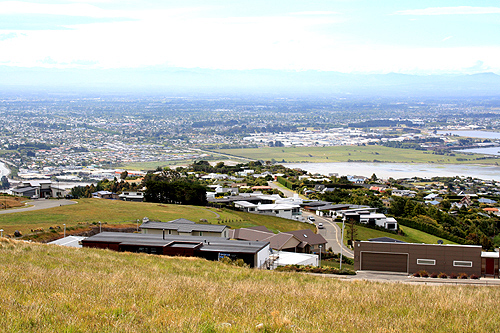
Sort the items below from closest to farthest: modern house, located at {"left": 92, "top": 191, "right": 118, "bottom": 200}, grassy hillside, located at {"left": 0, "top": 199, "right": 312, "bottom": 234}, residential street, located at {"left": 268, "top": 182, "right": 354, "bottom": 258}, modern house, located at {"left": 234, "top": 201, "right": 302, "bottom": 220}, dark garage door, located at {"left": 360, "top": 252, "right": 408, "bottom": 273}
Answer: dark garage door, located at {"left": 360, "top": 252, "right": 408, "bottom": 273}
grassy hillside, located at {"left": 0, "top": 199, "right": 312, "bottom": 234}
residential street, located at {"left": 268, "top": 182, "right": 354, "bottom": 258}
modern house, located at {"left": 234, "top": 201, "right": 302, "bottom": 220}
modern house, located at {"left": 92, "top": 191, "right": 118, "bottom": 200}

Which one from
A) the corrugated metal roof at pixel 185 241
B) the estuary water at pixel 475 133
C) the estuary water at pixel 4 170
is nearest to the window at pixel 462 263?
the corrugated metal roof at pixel 185 241

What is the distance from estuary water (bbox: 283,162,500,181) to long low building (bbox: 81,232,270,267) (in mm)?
56193

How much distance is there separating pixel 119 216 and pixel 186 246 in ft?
38.5

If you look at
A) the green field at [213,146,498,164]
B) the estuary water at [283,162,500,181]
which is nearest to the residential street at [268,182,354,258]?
the estuary water at [283,162,500,181]

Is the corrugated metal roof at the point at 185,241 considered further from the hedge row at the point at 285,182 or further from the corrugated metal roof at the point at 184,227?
the hedge row at the point at 285,182

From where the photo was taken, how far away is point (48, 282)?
841 centimetres

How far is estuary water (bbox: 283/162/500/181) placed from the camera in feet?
252

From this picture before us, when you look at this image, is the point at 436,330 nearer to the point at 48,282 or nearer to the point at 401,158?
the point at 48,282

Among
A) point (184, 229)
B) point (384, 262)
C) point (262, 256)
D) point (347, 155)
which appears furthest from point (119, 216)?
point (347, 155)

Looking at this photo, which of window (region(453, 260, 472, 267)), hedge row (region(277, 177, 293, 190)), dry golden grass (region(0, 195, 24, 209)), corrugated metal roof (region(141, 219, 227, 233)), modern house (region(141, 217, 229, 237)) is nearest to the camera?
window (region(453, 260, 472, 267))

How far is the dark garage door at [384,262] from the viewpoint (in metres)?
18.9

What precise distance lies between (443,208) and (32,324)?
44575 mm

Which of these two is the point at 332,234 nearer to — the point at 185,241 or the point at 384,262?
the point at 384,262

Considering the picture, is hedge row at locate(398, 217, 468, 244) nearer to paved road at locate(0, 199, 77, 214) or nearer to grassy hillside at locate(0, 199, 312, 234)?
grassy hillside at locate(0, 199, 312, 234)
